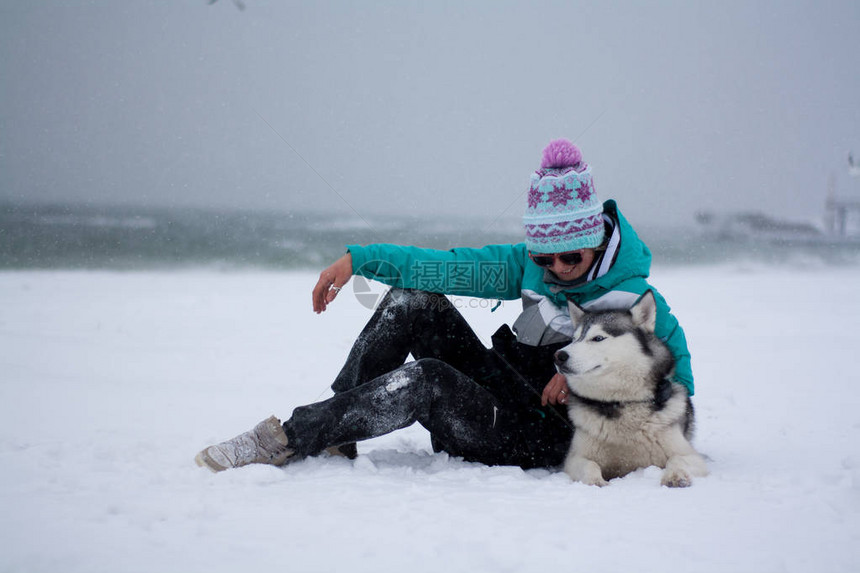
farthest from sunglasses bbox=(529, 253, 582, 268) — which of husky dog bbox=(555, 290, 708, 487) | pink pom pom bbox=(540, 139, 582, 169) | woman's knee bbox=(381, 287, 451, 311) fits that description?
woman's knee bbox=(381, 287, 451, 311)

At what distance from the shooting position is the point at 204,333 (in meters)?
6.59

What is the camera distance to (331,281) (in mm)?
2434

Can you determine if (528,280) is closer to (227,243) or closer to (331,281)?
(331,281)

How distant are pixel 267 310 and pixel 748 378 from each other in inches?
243

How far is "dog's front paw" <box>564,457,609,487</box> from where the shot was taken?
2.14 metres

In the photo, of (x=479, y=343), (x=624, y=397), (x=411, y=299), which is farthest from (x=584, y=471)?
(x=411, y=299)

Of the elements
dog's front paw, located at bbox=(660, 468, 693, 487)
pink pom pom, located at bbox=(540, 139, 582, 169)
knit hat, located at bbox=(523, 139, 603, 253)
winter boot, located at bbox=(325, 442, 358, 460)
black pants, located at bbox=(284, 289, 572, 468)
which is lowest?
winter boot, located at bbox=(325, 442, 358, 460)

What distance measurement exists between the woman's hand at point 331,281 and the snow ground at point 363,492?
2.15ft

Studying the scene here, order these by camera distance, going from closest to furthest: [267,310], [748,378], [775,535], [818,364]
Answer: [775,535]
[748,378]
[818,364]
[267,310]

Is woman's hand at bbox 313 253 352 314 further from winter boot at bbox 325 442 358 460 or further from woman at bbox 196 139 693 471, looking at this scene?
winter boot at bbox 325 442 358 460

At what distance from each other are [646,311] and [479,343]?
749mm

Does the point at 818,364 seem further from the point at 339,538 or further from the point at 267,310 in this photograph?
the point at 267,310

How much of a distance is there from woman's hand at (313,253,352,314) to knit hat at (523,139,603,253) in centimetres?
77

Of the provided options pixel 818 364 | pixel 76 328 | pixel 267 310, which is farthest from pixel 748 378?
pixel 76 328
